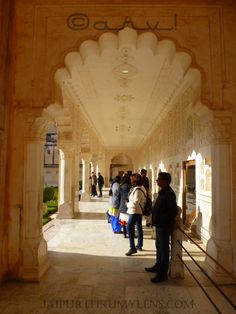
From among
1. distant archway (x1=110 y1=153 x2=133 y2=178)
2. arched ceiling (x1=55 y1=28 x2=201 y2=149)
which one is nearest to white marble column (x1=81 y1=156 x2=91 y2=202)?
arched ceiling (x1=55 y1=28 x2=201 y2=149)

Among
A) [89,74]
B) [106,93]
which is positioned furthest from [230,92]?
[106,93]

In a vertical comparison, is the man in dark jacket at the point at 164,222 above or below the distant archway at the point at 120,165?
below

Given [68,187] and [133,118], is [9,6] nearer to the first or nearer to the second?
[68,187]

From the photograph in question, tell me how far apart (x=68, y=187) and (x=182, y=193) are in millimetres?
3712

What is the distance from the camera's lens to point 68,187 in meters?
9.44

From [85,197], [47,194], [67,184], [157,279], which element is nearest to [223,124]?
[157,279]

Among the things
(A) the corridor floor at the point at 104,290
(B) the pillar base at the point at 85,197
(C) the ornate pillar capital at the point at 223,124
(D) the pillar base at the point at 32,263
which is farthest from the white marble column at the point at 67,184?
(C) the ornate pillar capital at the point at 223,124

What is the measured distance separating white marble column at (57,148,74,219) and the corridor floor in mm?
3751

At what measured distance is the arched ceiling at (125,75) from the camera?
4.34 m

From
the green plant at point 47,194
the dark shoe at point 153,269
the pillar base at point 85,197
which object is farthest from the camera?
the pillar base at point 85,197

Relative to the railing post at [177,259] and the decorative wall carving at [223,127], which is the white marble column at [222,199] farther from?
the railing post at [177,259]

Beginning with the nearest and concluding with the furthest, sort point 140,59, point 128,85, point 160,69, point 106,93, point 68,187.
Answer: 1. point 140,59
2. point 160,69
3. point 128,85
4. point 106,93
5. point 68,187

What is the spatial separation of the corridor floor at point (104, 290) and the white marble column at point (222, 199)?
396mm

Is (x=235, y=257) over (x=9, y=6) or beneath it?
beneath
